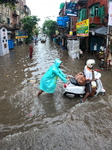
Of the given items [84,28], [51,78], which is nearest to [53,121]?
[51,78]

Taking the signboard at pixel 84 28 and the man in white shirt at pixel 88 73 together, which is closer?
the man in white shirt at pixel 88 73

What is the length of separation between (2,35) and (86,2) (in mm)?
11684

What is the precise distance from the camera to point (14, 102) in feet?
17.0

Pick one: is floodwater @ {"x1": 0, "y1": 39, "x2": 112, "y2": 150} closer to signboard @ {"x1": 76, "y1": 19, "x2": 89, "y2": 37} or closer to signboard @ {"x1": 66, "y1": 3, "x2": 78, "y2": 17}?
signboard @ {"x1": 76, "y1": 19, "x2": 89, "y2": 37}

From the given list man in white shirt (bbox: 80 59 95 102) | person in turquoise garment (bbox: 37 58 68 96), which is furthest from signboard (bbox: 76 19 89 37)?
person in turquoise garment (bbox: 37 58 68 96)

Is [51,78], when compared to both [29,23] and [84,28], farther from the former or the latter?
[29,23]

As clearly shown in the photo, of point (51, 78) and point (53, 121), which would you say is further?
point (51, 78)

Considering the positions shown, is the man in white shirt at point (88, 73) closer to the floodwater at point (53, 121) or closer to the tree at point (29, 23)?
the floodwater at point (53, 121)

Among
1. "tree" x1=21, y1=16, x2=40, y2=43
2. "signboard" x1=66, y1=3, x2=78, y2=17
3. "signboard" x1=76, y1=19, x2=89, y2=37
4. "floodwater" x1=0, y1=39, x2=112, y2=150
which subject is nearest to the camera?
"floodwater" x1=0, y1=39, x2=112, y2=150

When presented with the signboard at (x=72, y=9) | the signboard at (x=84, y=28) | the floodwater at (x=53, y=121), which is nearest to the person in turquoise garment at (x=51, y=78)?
the floodwater at (x=53, y=121)

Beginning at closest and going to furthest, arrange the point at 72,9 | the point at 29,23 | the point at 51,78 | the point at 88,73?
1. the point at 88,73
2. the point at 51,78
3. the point at 72,9
4. the point at 29,23

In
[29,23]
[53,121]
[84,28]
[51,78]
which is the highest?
[29,23]

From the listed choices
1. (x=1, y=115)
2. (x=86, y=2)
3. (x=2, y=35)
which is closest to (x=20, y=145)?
(x=1, y=115)

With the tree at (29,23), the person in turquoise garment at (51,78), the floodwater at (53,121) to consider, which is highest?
the tree at (29,23)
